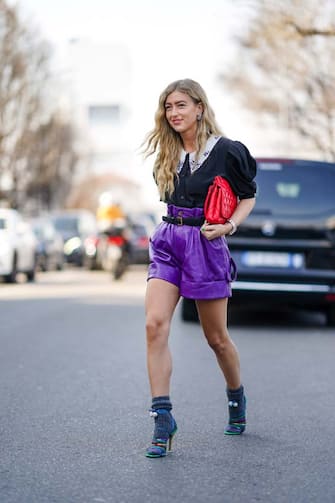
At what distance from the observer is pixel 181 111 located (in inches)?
234

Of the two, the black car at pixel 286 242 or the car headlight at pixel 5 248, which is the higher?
the black car at pixel 286 242

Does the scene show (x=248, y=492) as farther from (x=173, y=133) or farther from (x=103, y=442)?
(x=173, y=133)

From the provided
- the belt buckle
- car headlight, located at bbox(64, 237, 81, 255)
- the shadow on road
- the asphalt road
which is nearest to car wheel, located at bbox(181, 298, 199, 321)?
the asphalt road

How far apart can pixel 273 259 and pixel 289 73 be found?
26.1 metres

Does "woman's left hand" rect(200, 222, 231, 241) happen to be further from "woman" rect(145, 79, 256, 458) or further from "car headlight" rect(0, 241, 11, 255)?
"car headlight" rect(0, 241, 11, 255)

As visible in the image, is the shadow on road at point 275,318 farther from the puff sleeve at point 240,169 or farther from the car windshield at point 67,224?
the car windshield at point 67,224

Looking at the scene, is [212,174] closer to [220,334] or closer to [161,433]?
[220,334]


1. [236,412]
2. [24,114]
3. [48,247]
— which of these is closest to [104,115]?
[24,114]

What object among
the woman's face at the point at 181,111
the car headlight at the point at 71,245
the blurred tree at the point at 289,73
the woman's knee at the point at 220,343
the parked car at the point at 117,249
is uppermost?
the blurred tree at the point at 289,73

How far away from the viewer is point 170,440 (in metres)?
5.86

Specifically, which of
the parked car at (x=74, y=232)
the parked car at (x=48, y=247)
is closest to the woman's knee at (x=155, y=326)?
the parked car at (x=48, y=247)

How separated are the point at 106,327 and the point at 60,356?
3.00m

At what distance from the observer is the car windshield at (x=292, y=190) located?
483 inches

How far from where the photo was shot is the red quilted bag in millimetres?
5863
